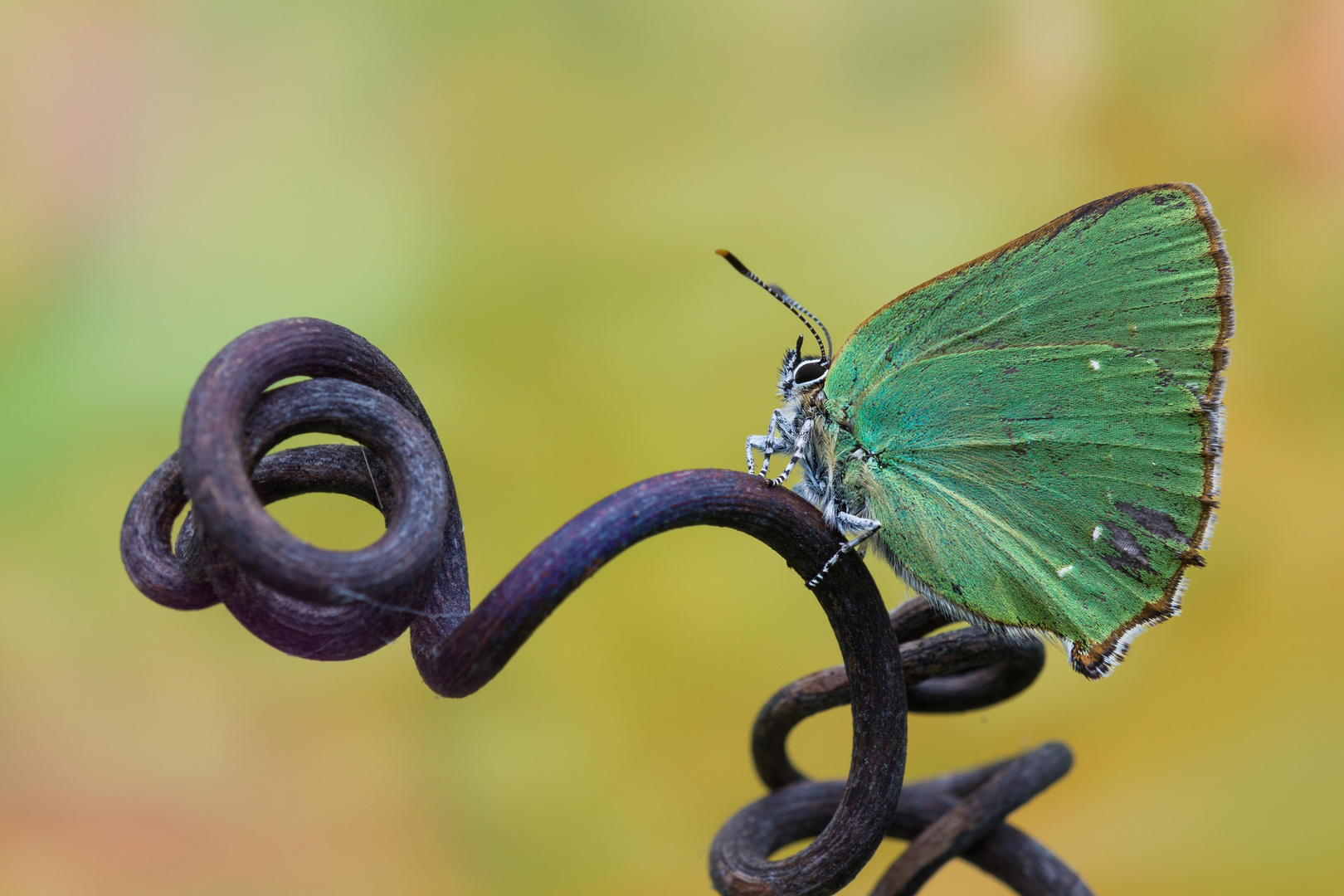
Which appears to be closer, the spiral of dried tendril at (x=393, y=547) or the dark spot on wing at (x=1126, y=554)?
the spiral of dried tendril at (x=393, y=547)

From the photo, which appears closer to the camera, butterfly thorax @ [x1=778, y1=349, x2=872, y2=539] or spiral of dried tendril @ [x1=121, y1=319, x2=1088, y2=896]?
spiral of dried tendril @ [x1=121, y1=319, x2=1088, y2=896]

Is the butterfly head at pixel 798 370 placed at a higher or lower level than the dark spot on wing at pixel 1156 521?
higher

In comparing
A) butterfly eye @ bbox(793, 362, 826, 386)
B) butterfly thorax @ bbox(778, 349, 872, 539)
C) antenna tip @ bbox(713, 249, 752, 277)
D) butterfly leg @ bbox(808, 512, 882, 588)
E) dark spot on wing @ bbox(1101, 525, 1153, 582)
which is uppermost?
antenna tip @ bbox(713, 249, 752, 277)

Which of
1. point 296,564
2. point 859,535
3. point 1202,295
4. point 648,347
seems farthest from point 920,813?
point 648,347

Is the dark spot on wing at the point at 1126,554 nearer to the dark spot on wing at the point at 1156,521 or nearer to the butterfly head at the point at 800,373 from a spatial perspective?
the dark spot on wing at the point at 1156,521

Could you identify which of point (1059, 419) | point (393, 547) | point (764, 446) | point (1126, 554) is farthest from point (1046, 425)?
point (393, 547)

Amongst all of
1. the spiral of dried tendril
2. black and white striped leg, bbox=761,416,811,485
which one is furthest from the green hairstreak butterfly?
the spiral of dried tendril

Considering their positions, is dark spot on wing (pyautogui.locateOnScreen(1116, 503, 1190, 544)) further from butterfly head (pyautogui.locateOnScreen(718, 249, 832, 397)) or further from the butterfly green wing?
butterfly head (pyautogui.locateOnScreen(718, 249, 832, 397))

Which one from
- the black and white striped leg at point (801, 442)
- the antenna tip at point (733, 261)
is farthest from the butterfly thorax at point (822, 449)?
the antenna tip at point (733, 261)

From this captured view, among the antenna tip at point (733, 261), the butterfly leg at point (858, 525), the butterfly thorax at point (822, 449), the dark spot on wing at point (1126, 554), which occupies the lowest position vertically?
the dark spot on wing at point (1126, 554)

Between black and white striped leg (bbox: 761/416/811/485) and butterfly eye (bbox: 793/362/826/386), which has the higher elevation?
butterfly eye (bbox: 793/362/826/386)
